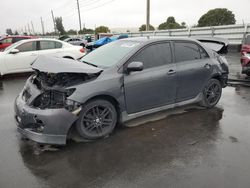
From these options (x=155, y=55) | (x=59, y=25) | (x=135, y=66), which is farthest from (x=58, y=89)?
(x=59, y=25)

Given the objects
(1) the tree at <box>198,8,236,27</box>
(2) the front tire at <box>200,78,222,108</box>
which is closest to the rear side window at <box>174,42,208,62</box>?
(2) the front tire at <box>200,78,222,108</box>

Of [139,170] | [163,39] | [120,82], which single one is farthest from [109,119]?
[163,39]

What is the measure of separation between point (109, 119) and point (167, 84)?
1.37 metres

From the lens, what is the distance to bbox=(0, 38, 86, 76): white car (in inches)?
367

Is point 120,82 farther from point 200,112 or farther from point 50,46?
point 50,46

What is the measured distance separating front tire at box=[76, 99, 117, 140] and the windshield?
2.56ft

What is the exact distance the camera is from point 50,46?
32.8 feet

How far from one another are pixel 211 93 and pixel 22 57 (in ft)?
24.1

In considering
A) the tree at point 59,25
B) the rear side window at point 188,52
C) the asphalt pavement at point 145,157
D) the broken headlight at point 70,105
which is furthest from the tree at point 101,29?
the broken headlight at point 70,105

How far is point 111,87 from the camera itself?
155 inches

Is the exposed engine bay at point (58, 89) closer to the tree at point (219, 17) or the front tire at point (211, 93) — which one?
the front tire at point (211, 93)

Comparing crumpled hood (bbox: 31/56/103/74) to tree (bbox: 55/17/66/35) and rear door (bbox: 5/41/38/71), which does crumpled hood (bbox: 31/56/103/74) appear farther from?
tree (bbox: 55/17/66/35)

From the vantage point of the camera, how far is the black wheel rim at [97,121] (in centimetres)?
384

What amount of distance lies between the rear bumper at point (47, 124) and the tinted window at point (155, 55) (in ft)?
5.42
